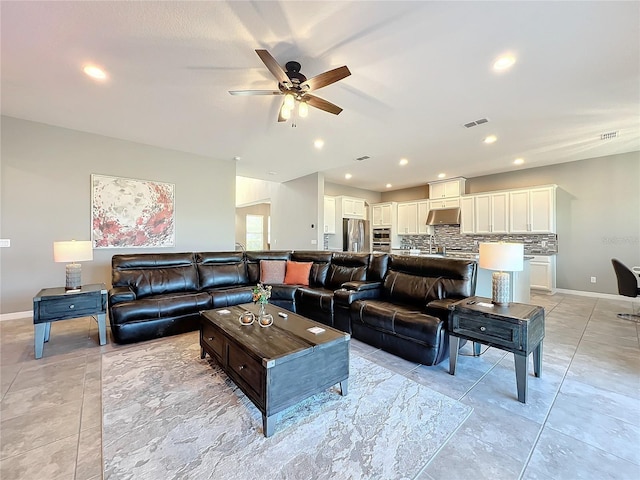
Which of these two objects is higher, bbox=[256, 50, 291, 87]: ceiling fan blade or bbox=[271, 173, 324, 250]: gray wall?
bbox=[256, 50, 291, 87]: ceiling fan blade

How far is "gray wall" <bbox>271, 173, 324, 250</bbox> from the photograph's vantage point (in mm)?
6715

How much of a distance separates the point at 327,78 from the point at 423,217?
6361mm

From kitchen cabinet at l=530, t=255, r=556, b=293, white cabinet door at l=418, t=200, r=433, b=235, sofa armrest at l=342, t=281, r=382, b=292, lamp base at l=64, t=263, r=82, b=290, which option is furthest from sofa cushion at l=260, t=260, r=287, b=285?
kitchen cabinet at l=530, t=255, r=556, b=293

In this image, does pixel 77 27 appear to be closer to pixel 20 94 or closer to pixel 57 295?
pixel 20 94

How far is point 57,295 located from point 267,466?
9.11 ft

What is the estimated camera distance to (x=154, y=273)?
3.63m

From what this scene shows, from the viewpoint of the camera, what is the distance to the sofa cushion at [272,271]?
14.2 ft

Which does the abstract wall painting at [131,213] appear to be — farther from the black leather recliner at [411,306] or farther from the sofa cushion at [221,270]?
the black leather recliner at [411,306]

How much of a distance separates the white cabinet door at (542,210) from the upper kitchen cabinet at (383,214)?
342 centimetres

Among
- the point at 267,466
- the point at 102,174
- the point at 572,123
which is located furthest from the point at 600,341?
the point at 102,174

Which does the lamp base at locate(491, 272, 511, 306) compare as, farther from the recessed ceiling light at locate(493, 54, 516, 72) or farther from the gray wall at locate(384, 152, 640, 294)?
the gray wall at locate(384, 152, 640, 294)

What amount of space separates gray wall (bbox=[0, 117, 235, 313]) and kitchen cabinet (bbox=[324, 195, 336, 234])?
154 inches

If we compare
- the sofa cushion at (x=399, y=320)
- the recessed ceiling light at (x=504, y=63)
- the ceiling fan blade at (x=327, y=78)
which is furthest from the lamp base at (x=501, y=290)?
the ceiling fan blade at (x=327, y=78)

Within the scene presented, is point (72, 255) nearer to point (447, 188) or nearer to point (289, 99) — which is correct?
point (289, 99)
